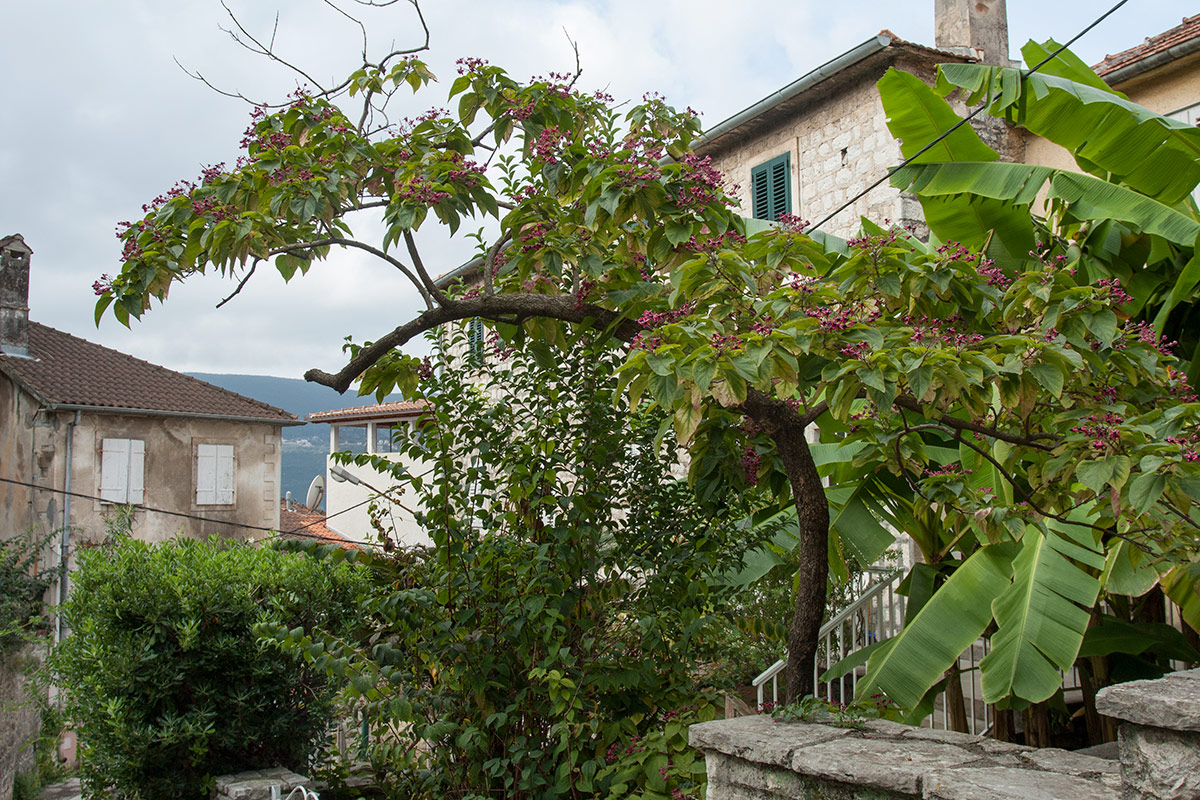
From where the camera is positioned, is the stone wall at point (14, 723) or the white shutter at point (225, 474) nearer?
the stone wall at point (14, 723)

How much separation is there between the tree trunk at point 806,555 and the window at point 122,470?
1662cm

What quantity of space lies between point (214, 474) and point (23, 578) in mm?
4472

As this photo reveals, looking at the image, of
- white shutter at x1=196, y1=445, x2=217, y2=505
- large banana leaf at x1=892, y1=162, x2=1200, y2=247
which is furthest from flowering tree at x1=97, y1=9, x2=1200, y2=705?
white shutter at x1=196, y1=445, x2=217, y2=505

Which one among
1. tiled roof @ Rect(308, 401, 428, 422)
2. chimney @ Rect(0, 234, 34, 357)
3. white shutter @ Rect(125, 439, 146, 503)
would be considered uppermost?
chimney @ Rect(0, 234, 34, 357)

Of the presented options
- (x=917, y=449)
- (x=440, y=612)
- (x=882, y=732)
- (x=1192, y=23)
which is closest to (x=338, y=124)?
(x=440, y=612)

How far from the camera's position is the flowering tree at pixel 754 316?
3115 millimetres

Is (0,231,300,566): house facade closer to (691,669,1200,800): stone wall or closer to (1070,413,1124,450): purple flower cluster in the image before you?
(691,669,1200,800): stone wall

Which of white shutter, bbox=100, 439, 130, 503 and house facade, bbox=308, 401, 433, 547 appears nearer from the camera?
white shutter, bbox=100, 439, 130, 503

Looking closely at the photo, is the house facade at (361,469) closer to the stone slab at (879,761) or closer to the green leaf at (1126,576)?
the green leaf at (1126,576)

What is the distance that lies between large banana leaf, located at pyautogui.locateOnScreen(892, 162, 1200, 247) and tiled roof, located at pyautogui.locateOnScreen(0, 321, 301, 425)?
54.2 feet

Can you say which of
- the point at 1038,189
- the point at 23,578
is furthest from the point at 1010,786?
the point at 23,578

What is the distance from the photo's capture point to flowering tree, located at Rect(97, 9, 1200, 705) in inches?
123

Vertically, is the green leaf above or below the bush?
above

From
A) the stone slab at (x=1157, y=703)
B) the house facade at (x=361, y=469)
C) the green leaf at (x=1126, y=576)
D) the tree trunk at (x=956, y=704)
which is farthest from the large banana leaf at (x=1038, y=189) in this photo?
the house facade at (x=361, y=469)
